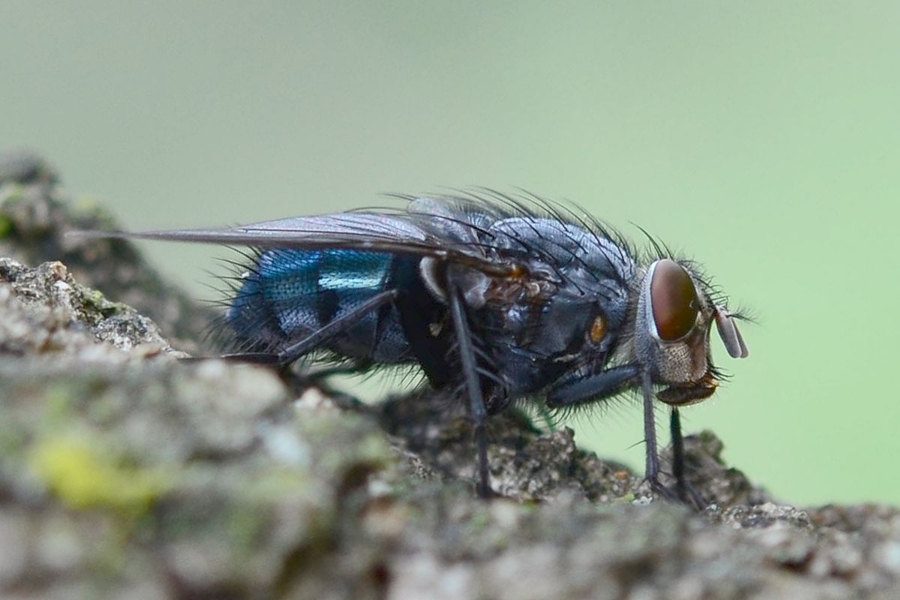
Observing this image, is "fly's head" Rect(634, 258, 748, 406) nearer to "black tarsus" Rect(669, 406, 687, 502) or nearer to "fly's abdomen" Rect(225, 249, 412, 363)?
"black tarsus" Rect(669, 406, 687, 502)

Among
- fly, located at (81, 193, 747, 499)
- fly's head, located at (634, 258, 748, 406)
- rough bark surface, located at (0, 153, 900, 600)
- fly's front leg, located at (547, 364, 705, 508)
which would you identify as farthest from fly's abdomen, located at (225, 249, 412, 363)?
rough bark surface, located at (0, 153, 900, 600)

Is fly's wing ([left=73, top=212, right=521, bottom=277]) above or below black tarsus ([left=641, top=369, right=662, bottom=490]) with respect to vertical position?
above

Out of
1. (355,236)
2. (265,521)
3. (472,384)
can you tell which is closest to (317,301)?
(355,236)

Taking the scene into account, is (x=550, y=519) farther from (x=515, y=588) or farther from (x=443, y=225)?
(x=443, y=225)

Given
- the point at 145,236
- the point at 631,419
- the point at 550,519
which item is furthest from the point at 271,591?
the point at 631,419

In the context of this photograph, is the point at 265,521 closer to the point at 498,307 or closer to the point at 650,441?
the point at 650,441

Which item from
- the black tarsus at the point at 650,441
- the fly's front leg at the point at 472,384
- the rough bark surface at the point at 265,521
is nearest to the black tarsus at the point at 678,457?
the black tarsus at the point at 650,441

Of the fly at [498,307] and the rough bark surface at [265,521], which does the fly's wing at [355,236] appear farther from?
the rough bark surface at [265,521]
